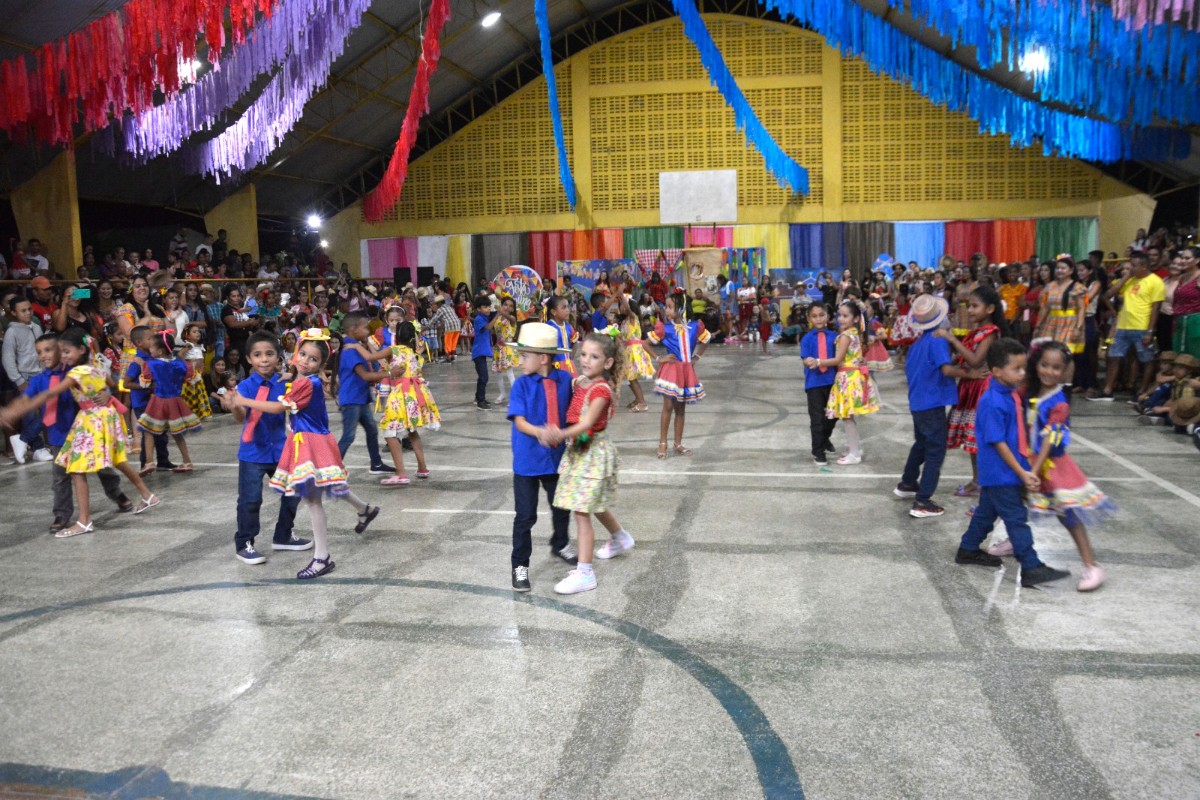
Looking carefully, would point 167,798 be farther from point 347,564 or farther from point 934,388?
point 934,388

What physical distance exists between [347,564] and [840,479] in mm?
3798

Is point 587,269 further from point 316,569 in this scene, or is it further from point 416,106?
point 316,569

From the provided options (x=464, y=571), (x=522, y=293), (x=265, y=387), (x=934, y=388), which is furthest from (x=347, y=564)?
(x=522, y=293)

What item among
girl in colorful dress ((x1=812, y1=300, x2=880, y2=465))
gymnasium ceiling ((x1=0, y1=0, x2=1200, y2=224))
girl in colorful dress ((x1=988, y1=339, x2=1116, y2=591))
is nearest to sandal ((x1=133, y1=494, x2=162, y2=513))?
girl in colorful dress ((x1=812, y1=300, x2=880, y2=465))

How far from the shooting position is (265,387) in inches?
209

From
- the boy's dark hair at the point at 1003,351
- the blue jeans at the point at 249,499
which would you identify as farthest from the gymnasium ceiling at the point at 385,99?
the boy's dark hair at the point at 1003,351

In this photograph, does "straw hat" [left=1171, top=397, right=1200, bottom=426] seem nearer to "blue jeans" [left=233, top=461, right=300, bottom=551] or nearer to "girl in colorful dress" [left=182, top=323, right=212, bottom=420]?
"blue jeans" [left=233, top=461, right=300, bottom=551]

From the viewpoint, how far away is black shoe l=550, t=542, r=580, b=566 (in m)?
5.31

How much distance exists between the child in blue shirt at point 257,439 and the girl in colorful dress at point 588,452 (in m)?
1.65

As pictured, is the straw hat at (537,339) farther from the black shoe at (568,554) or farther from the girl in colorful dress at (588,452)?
the black shoe at (568,554)

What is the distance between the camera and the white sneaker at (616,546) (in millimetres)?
5398

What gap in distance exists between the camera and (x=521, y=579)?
15.9ft

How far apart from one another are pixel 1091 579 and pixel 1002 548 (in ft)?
2.10

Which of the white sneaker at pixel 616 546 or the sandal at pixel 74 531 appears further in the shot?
the sandal at pixel 74 531
